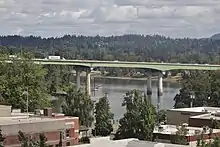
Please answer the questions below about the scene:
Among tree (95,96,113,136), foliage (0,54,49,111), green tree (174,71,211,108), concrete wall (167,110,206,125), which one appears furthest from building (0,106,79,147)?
green tree (174,71,211,108)

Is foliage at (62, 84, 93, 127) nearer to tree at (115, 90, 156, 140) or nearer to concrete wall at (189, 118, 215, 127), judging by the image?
tree at (115, 90, 156, 140)

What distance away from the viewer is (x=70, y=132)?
3769cm

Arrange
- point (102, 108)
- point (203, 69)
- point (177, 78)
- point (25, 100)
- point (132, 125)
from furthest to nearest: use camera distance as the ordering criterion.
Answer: point (177, 78) → point (203, 69) → point (25, 100) → point (102, 108) → point (132, 125)

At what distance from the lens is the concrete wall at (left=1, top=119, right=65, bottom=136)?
3269cm

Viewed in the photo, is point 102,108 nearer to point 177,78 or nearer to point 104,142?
point 104,142

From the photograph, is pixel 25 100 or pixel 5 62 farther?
pixel 5 62

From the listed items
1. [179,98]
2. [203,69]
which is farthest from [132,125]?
[203,69]

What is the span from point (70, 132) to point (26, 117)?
2.93 m

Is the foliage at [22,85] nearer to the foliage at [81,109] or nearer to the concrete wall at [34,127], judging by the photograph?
the foliage at [81,109]

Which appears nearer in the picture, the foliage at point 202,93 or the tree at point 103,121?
the tree at point 103,121

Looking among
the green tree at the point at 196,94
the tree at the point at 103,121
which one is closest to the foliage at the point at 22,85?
the tree at the point at 103,121

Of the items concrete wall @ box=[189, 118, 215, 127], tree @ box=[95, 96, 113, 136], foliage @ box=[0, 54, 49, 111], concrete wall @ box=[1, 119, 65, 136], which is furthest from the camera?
foliage @ box=[0, 54, 49, 111]

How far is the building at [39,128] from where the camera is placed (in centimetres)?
3278

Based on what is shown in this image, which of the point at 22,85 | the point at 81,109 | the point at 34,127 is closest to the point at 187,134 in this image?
the point at 34,127
